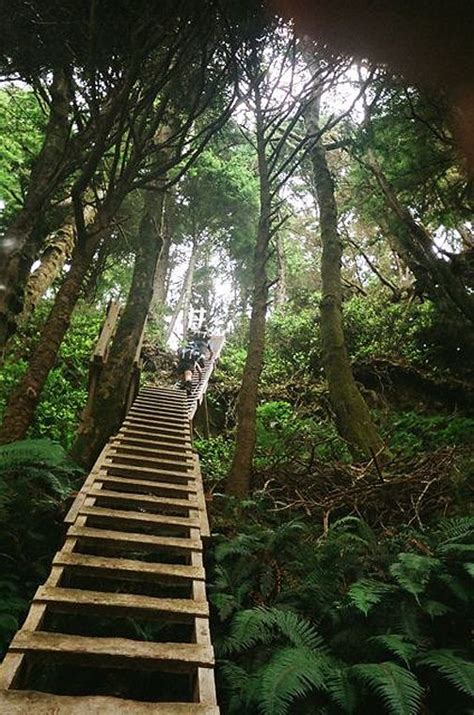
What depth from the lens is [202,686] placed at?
89.2 inches

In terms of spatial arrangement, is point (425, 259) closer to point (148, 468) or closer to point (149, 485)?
point (148, 468)

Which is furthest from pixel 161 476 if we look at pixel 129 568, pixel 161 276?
pixel 161 276

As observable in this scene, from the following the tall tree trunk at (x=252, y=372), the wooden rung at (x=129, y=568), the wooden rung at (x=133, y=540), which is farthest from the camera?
the tall tree trunk at (x=252, y=372)

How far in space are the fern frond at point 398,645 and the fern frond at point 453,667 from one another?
8 cm

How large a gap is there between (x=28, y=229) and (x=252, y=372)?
398 cm

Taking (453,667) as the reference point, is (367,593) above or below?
above

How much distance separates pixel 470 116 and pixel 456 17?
200cm

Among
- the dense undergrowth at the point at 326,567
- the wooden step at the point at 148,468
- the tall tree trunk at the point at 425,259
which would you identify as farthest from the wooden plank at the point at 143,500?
the tall tree trunk at the point at 425,259

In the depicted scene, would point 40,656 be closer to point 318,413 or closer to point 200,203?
point 318,413

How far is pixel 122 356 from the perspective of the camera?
739cm

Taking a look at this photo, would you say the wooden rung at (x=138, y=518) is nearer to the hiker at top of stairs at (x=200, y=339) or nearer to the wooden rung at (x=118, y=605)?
the wooden rung at (x=118, y=605)

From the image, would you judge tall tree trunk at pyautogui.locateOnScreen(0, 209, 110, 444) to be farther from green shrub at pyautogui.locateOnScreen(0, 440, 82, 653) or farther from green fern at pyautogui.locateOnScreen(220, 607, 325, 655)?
green fern at pyautogui.locateOnScreen(220, 607, 325, 655)

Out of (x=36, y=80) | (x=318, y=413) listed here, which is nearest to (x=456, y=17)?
(x=36, y=80)

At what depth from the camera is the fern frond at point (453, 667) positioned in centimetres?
238
